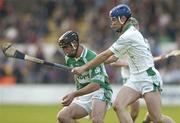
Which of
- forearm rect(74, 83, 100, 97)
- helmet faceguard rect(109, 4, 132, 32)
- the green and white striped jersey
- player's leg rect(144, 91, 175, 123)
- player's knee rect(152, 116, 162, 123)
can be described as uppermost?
helmet faceguard rect(109, 4, 132, 32)

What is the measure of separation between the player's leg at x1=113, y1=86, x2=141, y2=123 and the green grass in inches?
221

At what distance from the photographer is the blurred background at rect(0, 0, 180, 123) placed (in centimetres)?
2492

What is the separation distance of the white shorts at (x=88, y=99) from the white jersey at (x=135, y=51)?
683 millimetres

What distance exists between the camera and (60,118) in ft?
42.3

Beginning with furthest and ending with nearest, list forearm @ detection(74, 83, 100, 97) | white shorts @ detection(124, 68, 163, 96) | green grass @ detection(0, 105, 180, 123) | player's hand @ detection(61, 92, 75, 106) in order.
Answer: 1. green grass @ detection(0, 105, 180, 123)
2. white shorts @ detection(124, 68, 163, 96)
3. forearm @ detection(74, 83, 100, 97)
4. player's hand @ detection(61, 92, 75, 106)

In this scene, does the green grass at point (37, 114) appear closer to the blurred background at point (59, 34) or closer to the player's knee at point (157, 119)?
the blurred background at point (59, 34)

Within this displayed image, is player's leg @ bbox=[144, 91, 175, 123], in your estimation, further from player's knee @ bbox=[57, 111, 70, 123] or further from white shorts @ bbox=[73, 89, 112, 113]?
player's knee @ bbox=[57, 111, 70, 123]

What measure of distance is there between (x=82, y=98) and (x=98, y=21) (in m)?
14.1

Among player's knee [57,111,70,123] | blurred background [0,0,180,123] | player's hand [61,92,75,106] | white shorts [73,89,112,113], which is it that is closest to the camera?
player's hand [61,92,75,106]

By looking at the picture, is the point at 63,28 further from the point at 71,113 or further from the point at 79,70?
the point at 79,70

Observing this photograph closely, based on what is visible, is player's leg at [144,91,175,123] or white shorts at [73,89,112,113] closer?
player's leg at [144,91,175,123]

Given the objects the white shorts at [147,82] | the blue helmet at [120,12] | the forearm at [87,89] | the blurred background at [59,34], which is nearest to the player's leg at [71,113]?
the forearm at [87,89]

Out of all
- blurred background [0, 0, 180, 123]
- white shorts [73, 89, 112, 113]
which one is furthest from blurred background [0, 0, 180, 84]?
white shorts [73, 89, 112, 113]

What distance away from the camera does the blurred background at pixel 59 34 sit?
2492cm
